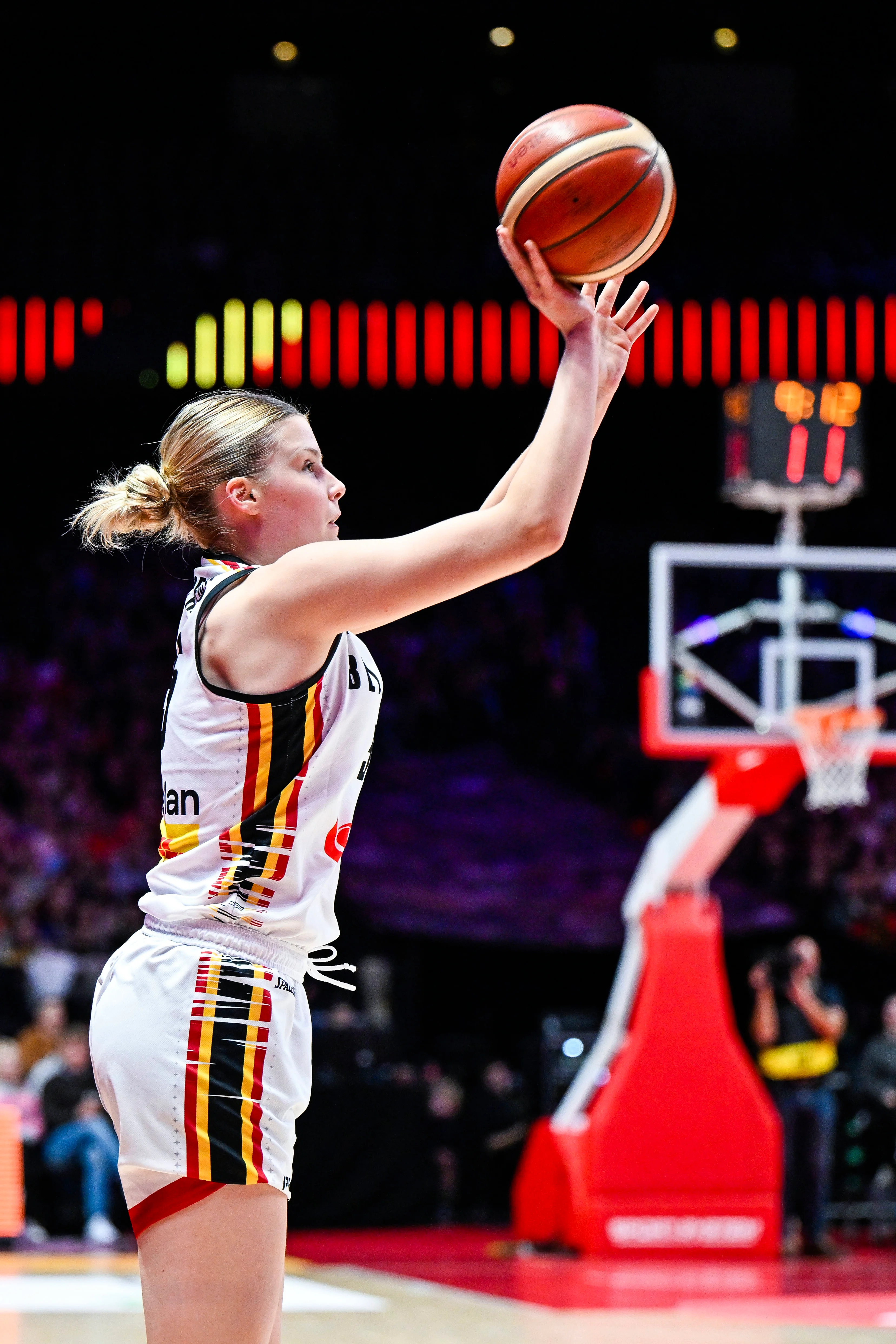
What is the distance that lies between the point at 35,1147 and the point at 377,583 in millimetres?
9323

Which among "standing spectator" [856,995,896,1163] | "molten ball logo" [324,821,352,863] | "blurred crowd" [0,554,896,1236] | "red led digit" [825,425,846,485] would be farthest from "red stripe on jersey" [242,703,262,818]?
"blurred crowd" [0,554,896,1236]

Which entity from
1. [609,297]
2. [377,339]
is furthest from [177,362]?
[609,297]

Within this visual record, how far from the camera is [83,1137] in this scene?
10.8 metres

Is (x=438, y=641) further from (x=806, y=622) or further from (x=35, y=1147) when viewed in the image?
(x=35, y=1147)

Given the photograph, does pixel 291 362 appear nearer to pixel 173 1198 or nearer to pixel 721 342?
pixel 721 342

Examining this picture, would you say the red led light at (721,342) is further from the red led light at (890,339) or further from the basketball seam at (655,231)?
the basketball seam at (655,231)

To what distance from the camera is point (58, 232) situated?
1380 cm

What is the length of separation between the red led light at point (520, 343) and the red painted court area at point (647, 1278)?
21.3 ft

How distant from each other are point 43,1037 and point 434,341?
6.01 m

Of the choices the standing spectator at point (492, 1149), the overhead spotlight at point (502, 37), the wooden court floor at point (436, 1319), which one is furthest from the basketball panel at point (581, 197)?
the overhead spotlight at point (502, 37)

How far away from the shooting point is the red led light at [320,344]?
13.9m

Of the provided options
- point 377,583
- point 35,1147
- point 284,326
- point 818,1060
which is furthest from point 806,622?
point 377,583

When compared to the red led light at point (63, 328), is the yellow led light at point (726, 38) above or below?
above

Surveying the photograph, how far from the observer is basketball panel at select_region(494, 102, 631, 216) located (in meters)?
2.87
